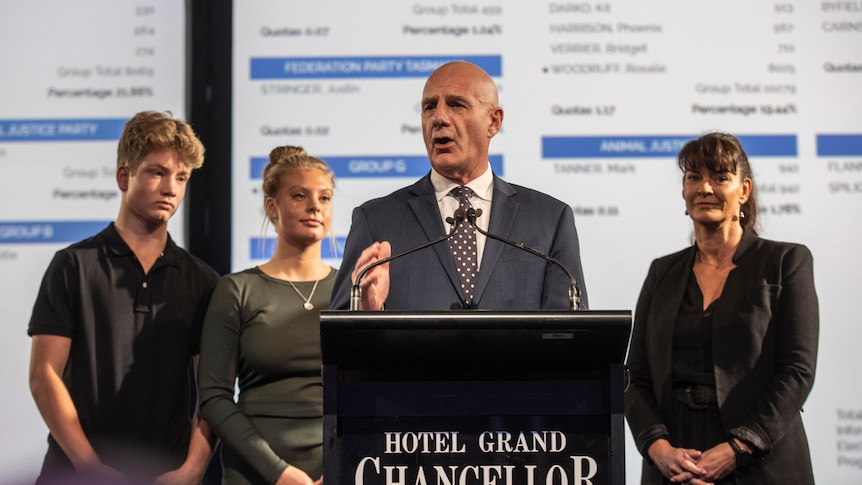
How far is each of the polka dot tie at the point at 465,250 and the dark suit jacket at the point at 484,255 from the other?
3 centimetres

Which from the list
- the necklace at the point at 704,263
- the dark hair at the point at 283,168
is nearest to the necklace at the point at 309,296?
the dark hair at the point at 283,168

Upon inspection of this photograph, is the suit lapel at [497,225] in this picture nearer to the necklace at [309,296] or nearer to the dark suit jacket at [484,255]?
the dark suit jacket at [484,255]

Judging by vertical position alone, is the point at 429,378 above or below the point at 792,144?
below

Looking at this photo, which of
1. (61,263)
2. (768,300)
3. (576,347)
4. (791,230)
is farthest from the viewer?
(791,230)

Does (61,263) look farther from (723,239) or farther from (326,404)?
(723,239)

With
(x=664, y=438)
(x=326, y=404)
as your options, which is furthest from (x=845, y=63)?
(x=326, y=404)

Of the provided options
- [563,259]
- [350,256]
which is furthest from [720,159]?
[350,256]

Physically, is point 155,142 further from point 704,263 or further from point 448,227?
Result: point 704,263

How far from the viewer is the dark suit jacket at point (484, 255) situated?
209 cm

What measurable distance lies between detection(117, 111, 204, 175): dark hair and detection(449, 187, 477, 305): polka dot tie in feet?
3.34

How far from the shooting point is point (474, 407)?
156 cm

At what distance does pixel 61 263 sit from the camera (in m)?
2.82

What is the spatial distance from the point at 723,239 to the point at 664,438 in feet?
1.99

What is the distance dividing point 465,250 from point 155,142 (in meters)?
1.20
